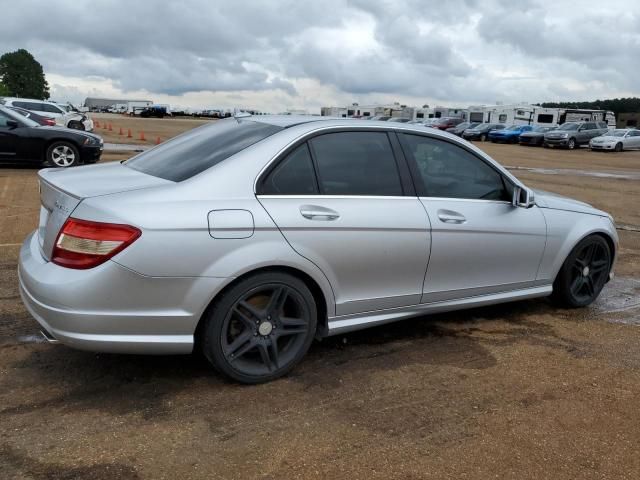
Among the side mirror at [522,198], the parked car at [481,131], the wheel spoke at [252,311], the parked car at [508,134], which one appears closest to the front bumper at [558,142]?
the parked car at [508,134]

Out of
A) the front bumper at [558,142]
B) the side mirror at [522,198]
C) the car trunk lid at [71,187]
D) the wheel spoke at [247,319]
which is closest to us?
the car trunk lid at [71,187]

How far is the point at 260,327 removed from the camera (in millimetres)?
3531

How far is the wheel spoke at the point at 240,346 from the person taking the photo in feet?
11.4

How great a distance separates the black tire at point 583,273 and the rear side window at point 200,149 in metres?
2.85

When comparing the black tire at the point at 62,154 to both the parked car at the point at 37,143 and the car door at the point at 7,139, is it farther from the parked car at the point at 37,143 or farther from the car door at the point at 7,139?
the car door at the point at 7,139

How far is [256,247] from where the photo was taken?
3.37 m

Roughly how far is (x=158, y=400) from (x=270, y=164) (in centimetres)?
149

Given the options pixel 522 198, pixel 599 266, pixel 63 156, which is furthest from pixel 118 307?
pixel 63 156

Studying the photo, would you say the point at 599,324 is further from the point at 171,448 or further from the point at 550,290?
the point at 171,448

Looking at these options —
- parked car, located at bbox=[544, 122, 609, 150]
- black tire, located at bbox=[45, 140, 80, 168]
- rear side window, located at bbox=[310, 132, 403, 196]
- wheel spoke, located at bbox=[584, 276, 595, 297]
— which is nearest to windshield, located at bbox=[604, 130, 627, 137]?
parked car, located at bbox=[544, 122, 609, 150]

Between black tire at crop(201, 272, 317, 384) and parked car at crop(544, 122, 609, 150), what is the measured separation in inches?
1463

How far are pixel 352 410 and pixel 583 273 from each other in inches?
115

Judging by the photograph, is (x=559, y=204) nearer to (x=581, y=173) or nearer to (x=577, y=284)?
(x=577, y=284)

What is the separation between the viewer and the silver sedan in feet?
10.4
